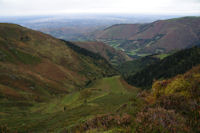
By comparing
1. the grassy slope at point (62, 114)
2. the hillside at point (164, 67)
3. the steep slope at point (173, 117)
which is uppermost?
the steep slope at point (173, 117)

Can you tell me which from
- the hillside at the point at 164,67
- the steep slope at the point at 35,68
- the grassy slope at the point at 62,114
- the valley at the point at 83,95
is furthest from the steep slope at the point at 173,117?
the hillside at the point at 164,67

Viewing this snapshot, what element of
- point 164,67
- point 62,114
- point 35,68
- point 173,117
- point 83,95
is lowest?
point 164,67

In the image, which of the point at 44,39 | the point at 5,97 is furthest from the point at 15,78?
the point at 44,39

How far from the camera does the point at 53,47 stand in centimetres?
15525

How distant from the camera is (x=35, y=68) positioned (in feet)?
339

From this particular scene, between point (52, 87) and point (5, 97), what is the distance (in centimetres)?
3550

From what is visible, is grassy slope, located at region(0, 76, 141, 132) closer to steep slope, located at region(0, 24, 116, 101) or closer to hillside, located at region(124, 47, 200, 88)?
steep slope, located at region(0, 24, 116, 101)

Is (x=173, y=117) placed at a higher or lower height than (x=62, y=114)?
higher

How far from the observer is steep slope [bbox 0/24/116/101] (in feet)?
222

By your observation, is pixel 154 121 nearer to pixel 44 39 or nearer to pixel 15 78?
pixel 15 78

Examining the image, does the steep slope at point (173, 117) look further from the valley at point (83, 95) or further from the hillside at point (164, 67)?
the hillside at point (164, 67)

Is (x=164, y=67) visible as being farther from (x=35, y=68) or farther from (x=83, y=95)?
(x=83, y=95)

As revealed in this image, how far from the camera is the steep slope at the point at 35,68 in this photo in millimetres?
67544

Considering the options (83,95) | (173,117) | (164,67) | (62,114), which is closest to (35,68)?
(83,95)
